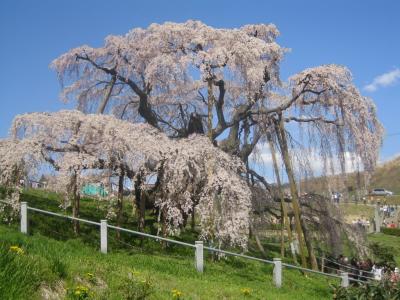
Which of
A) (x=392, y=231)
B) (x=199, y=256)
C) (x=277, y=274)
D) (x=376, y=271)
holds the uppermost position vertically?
(x=199, y=256)

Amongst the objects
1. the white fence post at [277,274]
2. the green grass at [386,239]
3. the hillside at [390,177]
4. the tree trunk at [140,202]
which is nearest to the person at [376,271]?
the white fence post at [277,274]

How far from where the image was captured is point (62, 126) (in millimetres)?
17266

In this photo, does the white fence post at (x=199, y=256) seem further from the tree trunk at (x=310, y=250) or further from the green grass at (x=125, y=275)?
the tree trunk at (x=310, y=250)

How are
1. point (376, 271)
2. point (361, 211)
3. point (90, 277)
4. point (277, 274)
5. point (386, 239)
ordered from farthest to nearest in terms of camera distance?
point (361, 211), point (386, 239), point (376, 271), point (277, 274), point (90, 277)

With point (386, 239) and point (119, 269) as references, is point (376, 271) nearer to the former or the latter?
point (119, 269)

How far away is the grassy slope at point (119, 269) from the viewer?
794 cm

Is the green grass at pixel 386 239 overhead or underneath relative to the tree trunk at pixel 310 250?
underneath

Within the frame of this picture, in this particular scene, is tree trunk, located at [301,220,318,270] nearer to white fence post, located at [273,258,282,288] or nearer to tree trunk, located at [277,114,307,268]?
tree trunk, located at [277,114,307,268]

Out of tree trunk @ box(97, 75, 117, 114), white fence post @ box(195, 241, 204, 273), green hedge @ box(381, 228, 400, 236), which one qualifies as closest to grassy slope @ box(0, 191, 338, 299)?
white fence post @ box(195, 241, 204, 273)

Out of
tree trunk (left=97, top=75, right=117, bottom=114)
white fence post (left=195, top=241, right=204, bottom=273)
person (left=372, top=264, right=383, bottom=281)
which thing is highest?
tree trunk (left=97, top=75, right=117, bottom=114)

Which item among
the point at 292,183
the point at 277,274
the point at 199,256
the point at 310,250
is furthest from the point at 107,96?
the point at 277,274

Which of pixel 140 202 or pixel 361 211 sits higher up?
pixel 140 202

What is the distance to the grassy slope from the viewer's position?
794 cm

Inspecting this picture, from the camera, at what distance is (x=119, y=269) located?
1028 centimetres
